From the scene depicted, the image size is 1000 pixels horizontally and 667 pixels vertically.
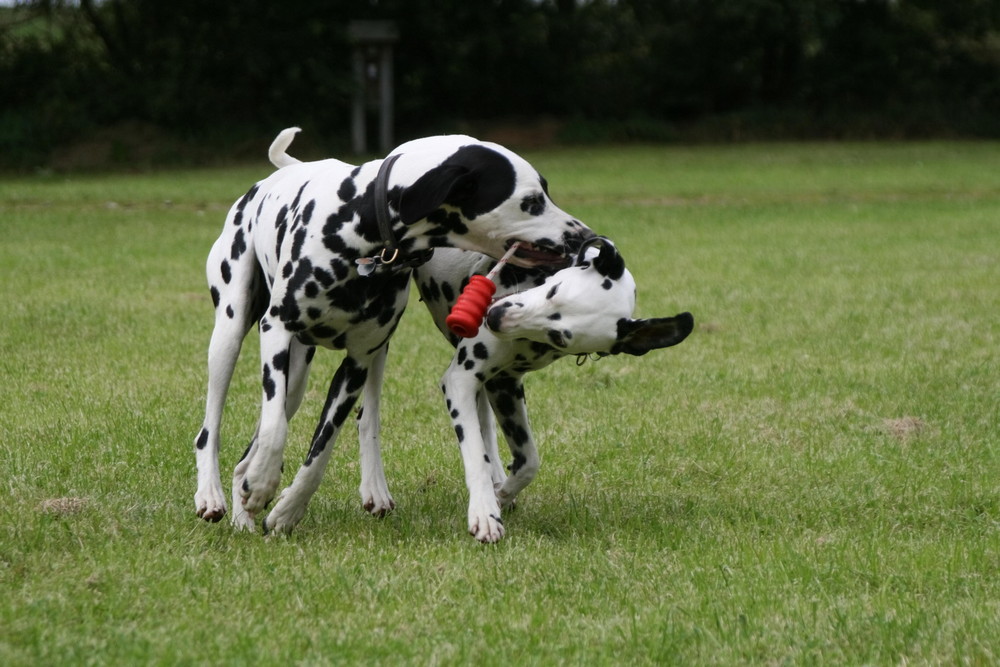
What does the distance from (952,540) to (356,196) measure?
255cm

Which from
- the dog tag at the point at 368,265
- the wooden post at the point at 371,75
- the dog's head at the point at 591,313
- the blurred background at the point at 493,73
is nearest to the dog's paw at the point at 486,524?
the dog's head at the point at 591,313

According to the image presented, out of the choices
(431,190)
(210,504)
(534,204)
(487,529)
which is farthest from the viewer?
(210,504)

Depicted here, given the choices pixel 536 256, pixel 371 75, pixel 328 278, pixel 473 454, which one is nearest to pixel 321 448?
pixel 473 454

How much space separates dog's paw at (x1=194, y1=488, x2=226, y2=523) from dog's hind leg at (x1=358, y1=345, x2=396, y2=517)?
604 mm

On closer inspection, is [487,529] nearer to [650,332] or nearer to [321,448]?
[321,448]

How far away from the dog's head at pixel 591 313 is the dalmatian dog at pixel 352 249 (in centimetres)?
13

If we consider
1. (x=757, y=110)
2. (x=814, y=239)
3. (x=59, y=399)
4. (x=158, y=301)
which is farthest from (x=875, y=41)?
(x=59, y=399)

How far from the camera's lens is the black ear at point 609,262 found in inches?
184

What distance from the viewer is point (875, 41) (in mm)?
33375

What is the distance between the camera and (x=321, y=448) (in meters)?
5.19

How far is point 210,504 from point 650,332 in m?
1.81

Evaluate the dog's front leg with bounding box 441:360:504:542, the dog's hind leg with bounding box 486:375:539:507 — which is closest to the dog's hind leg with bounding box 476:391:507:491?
the dog's hind leg with bounding box 486:375:539:507

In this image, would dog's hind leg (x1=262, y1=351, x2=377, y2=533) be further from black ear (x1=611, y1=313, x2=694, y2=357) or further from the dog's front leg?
black ear (x1=611, y1=313, x2=694, y2=357)

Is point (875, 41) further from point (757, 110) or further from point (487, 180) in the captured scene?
point (487, 180)
